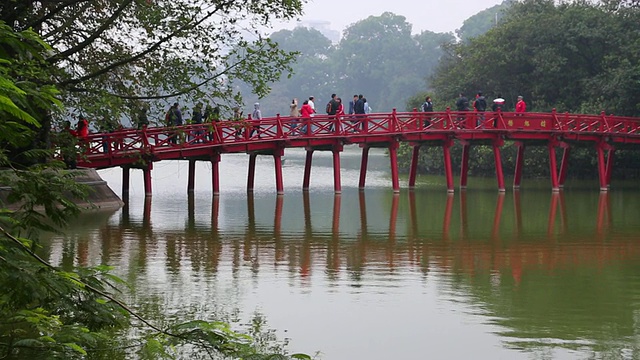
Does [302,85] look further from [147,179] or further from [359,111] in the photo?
[147,179]

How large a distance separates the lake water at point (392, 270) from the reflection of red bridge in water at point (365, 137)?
Result: 1.71 metres

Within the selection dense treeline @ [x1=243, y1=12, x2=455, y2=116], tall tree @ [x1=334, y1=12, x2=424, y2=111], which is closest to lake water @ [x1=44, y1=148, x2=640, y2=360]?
tall tree @ [x1=334, y1=12, x2=424, y2=111]

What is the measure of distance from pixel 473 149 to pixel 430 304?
133 ft

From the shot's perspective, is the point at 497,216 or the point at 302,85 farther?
the point at 302,85

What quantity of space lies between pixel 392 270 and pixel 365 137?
1933 cm

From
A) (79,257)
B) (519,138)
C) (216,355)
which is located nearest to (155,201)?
(519,138)

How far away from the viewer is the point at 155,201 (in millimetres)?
35562

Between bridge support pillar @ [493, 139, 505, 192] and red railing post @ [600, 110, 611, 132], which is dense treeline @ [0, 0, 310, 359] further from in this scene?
red railing post @ [600, 110, 611, 132]

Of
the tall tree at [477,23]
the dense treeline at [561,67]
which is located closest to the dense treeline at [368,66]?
the tall tree at [477,23]

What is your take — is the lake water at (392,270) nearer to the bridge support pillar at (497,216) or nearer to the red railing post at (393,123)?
the bridge support pillar at (497,216)

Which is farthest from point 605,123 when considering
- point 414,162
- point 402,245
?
point 402,245

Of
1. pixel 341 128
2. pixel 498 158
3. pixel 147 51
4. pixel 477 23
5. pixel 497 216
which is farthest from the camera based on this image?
pixel 477 23

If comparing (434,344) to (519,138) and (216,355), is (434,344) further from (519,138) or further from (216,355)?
(519,138)

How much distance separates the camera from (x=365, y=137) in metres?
38.1
